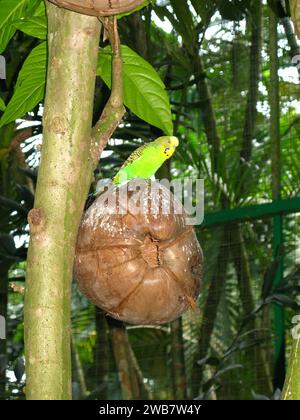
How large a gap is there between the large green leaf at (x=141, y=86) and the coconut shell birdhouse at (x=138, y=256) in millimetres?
157

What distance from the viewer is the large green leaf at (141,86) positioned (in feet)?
3.60

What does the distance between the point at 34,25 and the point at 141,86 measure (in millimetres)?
158

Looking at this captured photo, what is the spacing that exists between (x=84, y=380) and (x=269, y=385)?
0.67 m

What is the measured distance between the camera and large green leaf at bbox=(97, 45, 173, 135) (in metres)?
1.10

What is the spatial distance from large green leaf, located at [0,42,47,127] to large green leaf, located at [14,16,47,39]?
0.11 ft

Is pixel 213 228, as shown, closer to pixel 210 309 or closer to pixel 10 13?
pixel 210 309

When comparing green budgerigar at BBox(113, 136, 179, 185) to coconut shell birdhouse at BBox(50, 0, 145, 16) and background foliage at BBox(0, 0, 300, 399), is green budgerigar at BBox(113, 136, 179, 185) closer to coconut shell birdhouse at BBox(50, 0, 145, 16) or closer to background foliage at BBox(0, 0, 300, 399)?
coconut shell birdhouse at BBox(50, 0, 145, 16)

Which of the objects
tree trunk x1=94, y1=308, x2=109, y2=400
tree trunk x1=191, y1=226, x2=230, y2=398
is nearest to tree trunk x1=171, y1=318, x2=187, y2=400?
tree trunk x1=191, y1=226, x2=230, y2=398

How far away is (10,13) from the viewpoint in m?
1.11

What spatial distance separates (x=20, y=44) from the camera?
2.36 m

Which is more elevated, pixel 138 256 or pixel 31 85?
pixel 31 85

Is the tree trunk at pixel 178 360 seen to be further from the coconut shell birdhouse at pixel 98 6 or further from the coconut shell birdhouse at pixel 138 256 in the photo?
the coconut shell birdhouse at pixel 98 6

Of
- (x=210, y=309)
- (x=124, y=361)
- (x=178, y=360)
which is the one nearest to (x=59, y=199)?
(x=124, y=361)
